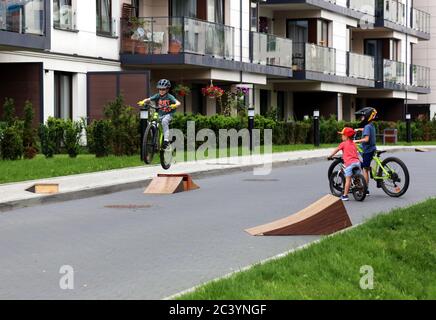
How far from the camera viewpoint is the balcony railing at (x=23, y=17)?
2543 cm

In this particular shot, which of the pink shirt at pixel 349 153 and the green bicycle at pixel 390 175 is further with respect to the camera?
the green bicycle at pixel 390 175

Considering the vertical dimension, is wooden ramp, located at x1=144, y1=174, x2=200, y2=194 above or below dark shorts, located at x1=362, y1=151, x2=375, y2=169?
below

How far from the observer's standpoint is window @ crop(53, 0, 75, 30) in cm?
2935

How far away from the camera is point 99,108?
30.9 m

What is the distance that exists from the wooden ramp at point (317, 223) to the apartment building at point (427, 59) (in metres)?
53.1

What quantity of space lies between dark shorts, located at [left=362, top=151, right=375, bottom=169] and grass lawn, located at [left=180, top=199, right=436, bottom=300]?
580 centimetres

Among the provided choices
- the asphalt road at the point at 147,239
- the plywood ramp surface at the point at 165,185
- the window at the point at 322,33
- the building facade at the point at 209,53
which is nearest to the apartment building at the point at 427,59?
the building facade at the point at 209,53

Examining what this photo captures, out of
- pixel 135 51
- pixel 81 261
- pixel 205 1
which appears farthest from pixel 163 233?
pixel 205 1

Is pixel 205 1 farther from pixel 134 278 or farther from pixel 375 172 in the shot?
pixel 134 278

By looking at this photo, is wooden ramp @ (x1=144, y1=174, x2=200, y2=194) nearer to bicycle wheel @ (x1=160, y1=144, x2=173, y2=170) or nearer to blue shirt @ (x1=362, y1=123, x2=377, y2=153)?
bicycle wheel @ (x1=160, y1=144, x2=173, y2=170)

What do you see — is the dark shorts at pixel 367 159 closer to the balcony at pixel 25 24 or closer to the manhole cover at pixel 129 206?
the manhole cover at pixel 129 206

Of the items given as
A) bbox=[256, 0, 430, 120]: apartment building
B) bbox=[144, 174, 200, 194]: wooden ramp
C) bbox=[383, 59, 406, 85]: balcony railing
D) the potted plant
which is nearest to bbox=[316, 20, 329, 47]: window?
bbox=[256, 0, 430, 120]: apartment building

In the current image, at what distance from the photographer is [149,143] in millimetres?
21203
